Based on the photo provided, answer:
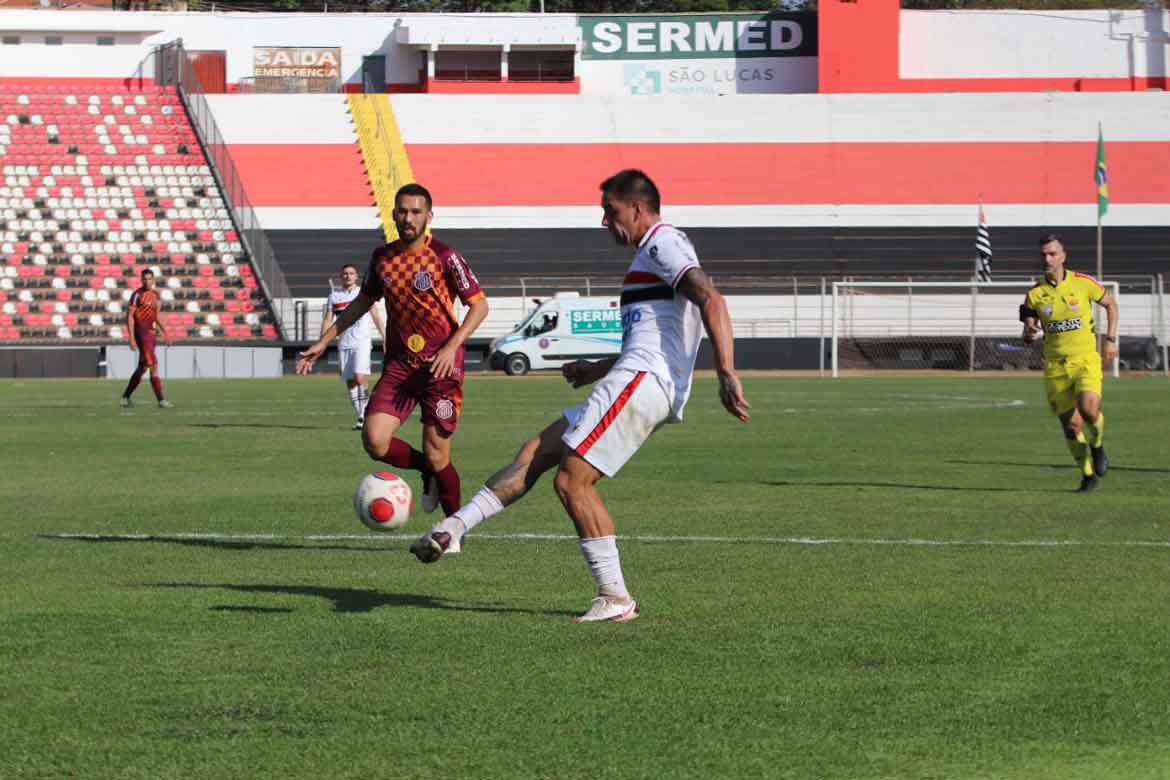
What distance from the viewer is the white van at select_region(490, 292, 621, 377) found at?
47.5 metres

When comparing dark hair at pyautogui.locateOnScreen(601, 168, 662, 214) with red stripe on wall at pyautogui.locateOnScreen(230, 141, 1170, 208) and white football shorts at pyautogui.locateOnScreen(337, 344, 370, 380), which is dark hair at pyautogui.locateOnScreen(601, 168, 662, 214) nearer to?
white football shorts at pyautogui.locateOnScreen(337, 344, 370, 380)

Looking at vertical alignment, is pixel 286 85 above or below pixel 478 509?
above

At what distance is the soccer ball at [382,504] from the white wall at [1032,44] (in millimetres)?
61666

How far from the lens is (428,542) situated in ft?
23.9

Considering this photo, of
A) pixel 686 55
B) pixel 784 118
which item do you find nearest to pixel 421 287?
pixel 784 118

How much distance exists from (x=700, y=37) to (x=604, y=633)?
62858mm

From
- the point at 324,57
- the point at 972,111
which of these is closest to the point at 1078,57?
the point at 972,111

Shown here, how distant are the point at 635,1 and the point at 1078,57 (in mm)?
23914

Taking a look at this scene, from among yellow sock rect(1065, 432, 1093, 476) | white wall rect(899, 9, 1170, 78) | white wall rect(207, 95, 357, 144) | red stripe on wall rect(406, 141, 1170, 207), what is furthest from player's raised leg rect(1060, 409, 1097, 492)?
white wall rect(899, 9, 1170, 78)

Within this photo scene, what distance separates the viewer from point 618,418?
739 cm

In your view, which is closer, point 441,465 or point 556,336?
point 441,465

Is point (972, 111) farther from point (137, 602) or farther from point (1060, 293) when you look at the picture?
point (137, 602)

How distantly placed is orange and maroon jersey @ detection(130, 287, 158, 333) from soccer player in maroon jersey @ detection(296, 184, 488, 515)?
1763cm

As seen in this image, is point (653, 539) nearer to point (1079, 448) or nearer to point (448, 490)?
point (448, 490)
